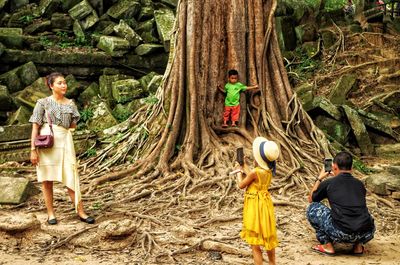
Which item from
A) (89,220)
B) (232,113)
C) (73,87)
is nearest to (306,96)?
(232,113)

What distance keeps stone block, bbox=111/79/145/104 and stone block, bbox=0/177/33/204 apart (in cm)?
358

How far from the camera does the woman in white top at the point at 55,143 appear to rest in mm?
5133

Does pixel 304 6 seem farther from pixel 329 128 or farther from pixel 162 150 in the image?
pixel 162 150

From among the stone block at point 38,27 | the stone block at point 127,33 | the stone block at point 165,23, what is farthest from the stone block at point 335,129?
the stone block at point 38,27

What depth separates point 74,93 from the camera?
9.91m

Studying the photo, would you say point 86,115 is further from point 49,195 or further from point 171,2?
point 171,2

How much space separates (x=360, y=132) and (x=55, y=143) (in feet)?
19.2

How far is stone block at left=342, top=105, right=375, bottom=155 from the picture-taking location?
30.1ft

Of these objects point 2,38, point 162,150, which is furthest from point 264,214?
point 2,38

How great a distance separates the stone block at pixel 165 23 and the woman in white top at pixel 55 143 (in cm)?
557

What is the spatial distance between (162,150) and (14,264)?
2880mm

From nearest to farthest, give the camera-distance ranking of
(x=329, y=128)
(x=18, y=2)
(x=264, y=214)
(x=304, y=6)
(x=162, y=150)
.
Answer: (x=264, y=214) < (x=162, y=150) < (x=329, y=128) < (x=18, y=2) < (x=304, y=6)

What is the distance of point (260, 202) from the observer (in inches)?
157

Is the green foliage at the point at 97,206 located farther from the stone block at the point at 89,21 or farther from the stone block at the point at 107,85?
the stone block at the point at 89,21
